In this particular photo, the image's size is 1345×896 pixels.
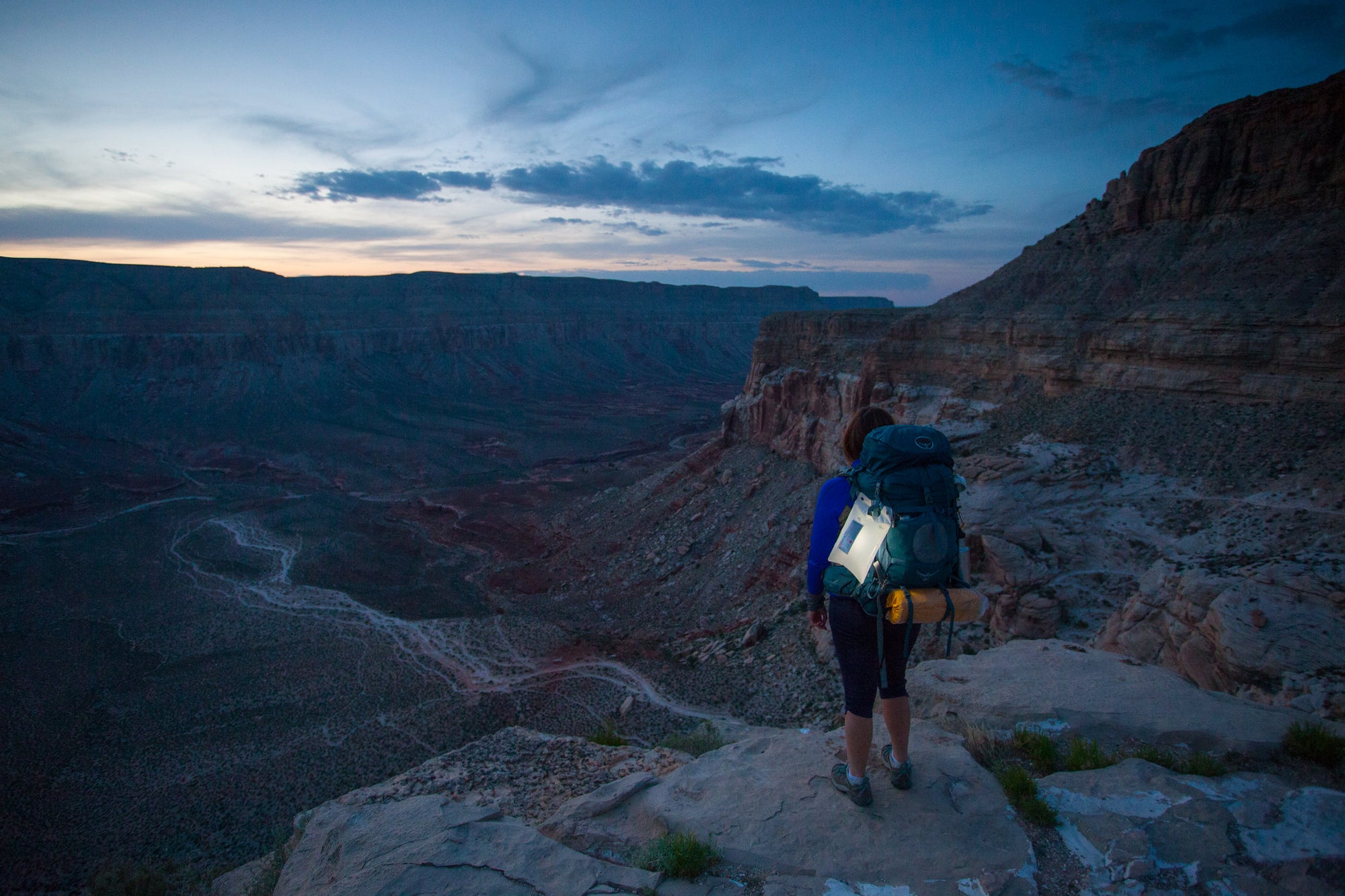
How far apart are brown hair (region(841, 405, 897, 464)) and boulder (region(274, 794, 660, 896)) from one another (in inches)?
97.6

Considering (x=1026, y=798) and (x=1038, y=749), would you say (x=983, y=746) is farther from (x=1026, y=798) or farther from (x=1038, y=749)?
(x=1026, y=798)

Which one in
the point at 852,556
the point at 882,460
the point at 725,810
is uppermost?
the point at 882,460

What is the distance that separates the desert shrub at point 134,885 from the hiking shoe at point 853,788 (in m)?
7.12

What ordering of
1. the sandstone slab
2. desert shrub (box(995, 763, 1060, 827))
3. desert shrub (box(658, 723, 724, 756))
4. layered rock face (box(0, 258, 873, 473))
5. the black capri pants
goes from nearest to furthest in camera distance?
desert shrub (box(995, 763, 1060, 827))
the black capri pants
the sandstone slab
desert shrub (box(658, 723, 724, 756))
layered rock face (box(0, 258, 873, 473))

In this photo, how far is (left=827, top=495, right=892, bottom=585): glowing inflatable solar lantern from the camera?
3.19m

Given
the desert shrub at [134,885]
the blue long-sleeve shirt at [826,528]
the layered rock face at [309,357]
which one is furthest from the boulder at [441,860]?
the layered rock face at [309,357]

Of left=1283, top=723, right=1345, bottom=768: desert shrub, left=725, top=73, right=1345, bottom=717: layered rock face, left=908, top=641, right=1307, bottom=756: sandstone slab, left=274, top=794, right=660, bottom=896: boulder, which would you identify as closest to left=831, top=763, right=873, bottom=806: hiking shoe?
left=274, top=794, right=660, bottom=896: boulder

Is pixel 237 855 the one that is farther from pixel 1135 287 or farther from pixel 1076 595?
pixel 1135 287

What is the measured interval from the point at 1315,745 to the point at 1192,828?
142cm

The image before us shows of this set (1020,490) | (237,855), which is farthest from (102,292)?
(1020,490)

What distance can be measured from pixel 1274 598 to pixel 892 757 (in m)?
5.31

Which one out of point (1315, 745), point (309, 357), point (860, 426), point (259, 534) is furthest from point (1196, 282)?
point (309, 357)

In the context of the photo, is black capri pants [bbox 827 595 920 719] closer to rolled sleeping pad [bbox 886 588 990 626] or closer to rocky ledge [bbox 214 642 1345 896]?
rolled sleeping pad [bbox 886 588 990 626]

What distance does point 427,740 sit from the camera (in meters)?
12.3
